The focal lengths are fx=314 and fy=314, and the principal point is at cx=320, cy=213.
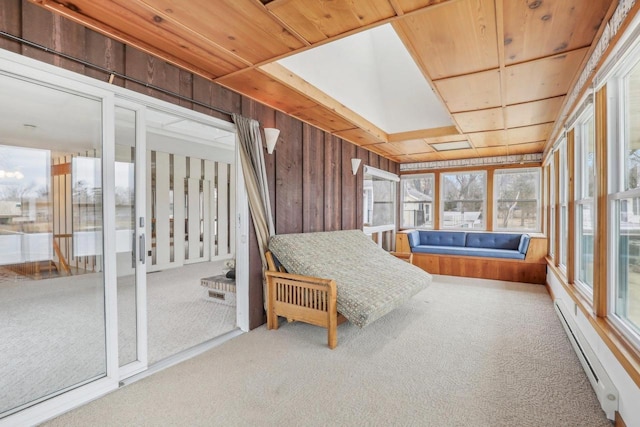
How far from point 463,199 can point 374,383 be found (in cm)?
547

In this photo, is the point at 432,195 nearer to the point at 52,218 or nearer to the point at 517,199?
the point at 517,199

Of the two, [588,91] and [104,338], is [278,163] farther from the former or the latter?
[588,91]

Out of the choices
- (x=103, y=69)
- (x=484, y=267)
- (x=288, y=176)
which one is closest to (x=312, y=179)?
(x=288, y=176)

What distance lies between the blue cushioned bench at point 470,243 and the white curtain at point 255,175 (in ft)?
12.5

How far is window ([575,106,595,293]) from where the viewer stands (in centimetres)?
282

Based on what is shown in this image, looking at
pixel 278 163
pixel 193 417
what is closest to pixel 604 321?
pixel 193 417

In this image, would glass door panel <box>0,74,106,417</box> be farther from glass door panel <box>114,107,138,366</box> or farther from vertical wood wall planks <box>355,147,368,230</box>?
vertical wood wall planks <box>355,147,368,230</box>

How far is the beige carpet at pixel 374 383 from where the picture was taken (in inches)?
71.9

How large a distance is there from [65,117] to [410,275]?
3.61 meters

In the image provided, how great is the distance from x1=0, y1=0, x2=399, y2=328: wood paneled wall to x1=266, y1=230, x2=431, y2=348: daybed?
0.78 ft

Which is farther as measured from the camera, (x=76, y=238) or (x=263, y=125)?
(x=263, y=125)

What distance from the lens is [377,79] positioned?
4.41m

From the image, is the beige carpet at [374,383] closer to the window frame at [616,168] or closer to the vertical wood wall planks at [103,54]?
the window frame at [616,168]

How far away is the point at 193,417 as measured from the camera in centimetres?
182
